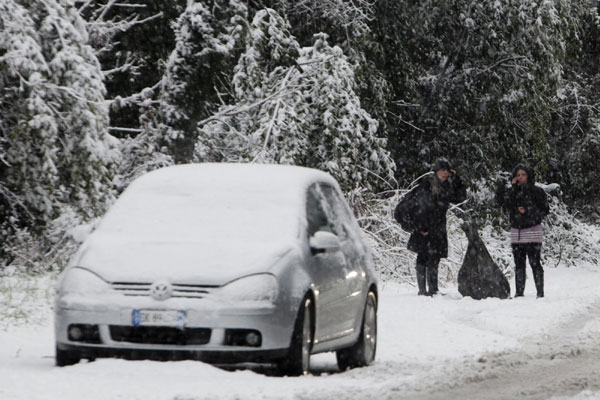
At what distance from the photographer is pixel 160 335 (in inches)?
320

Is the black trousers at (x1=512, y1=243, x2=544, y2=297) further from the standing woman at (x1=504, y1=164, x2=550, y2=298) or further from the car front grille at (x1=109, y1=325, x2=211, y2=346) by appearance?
the car front grille at (x1=109, y1=325, x2=211, y2=346)

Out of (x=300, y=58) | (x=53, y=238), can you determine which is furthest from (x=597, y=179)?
(x=53, y=238)

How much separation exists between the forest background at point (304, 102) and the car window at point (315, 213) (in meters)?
1.60

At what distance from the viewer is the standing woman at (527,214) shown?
17.9m

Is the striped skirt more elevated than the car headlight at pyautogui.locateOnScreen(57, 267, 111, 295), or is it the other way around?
the car headlight at pyautogui.locateOnScreen(57, 267, 111, 295)

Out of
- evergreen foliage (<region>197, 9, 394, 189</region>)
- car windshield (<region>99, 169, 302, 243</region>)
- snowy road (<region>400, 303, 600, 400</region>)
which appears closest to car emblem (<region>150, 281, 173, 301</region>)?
car windshield (<region>99, 169, 302, 243</region>)

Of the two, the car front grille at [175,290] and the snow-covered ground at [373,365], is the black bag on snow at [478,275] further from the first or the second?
the car front grille at [175,290]

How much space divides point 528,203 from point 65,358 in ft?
34.5

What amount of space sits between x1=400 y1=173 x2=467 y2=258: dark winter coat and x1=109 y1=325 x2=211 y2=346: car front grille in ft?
32.0

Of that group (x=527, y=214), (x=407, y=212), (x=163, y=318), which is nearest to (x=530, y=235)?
(x=527, y=214)

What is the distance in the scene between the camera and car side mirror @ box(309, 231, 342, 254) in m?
8.83

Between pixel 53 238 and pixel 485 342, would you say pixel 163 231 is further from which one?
pixel 53 238

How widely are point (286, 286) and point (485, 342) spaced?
4.34 meters

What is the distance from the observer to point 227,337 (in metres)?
8.12
